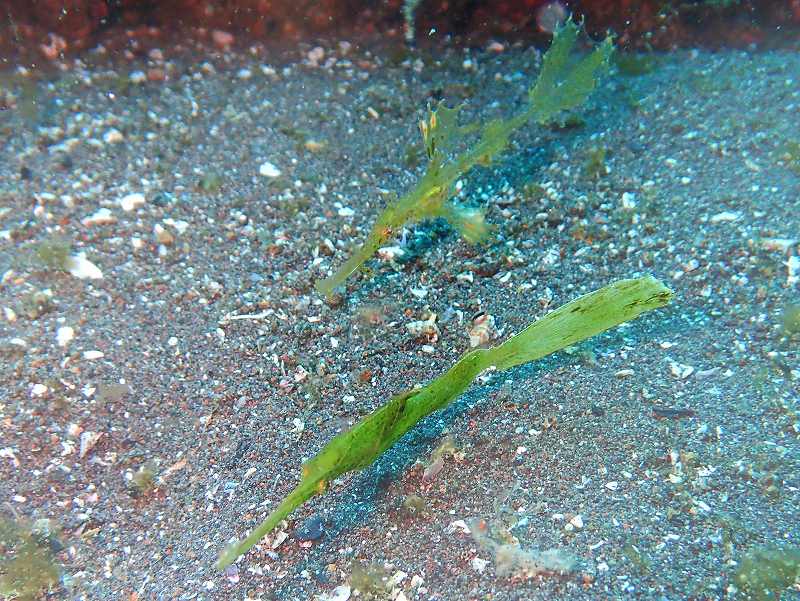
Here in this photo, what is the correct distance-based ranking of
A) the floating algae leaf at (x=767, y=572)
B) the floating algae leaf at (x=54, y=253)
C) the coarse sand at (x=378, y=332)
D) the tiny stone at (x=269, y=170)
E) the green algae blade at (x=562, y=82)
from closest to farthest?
the floating algae leaf at (x=767, y=572) → the coarse sand at (x=378, y=332) → the floating algae leaf at (x=54, y=253) → the green algae blade at (x=562, y=82) → the tiny stone at (x=269, y=170)

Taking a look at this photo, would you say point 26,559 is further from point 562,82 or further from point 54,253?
point 562,82

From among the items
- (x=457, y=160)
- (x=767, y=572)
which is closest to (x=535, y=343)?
(x=767, y=572)

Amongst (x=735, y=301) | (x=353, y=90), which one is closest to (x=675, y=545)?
(x=735, y=301)

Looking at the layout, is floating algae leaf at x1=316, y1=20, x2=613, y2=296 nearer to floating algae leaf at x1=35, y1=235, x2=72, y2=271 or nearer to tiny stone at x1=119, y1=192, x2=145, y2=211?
tiny stone at x1=119, y1=192, x2=145, y2=211

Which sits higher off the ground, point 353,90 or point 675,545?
point 353,90

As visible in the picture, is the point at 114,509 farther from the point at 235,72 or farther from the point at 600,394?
the point at 235,72

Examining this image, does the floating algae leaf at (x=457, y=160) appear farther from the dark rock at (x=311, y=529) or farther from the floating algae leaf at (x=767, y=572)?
the floating algae leaf at (x=767, y=572)

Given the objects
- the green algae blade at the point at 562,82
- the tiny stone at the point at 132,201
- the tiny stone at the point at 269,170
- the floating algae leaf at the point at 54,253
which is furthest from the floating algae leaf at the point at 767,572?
the tiny stone at the point at 132,201
